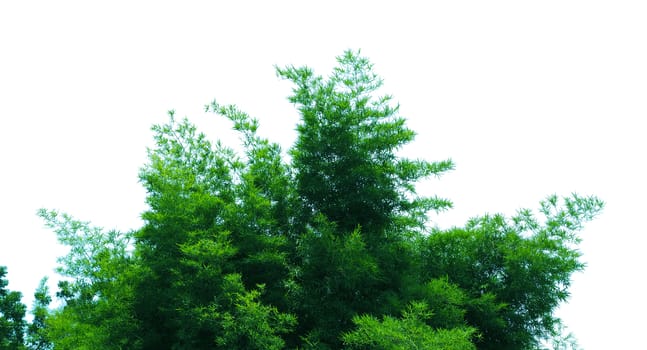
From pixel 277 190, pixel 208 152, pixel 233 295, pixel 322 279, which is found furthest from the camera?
pixel 208 152

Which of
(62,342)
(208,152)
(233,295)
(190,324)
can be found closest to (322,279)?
(233,295)

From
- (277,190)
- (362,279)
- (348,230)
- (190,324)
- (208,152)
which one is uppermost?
(208,152)

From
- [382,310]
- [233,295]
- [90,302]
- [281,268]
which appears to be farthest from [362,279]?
[90,302]

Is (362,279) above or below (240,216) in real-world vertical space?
below

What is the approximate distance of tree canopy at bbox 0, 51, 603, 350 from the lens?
5.95 metres

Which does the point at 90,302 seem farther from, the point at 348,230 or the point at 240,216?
the point at 348,230

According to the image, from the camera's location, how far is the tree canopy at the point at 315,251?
5953 mm

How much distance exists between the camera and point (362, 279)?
616 centimetres

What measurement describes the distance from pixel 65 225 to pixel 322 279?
3583 millimetres

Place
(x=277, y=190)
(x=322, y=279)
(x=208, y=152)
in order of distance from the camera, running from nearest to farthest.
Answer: (x=322, y=279) → (x=277, y=190) → (x=208, y=152)

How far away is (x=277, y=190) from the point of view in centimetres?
674

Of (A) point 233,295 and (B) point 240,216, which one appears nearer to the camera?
(A) point 233,295

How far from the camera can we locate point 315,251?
6.21m

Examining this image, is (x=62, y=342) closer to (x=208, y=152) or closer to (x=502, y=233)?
(x=208, y=152)
